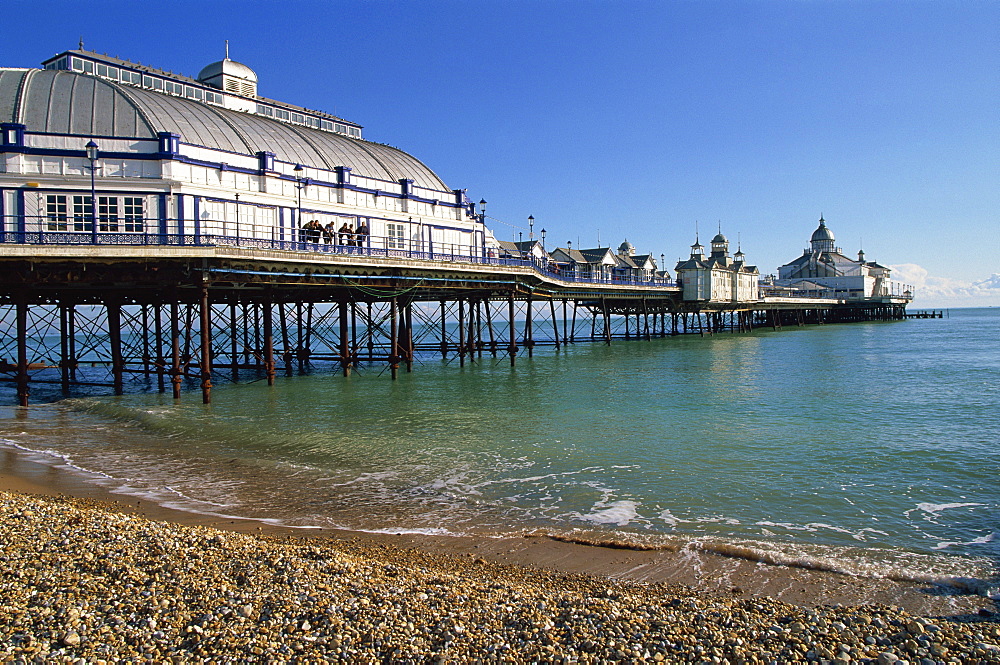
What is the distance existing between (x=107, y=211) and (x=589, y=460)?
2122 cm

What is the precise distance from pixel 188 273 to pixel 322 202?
38.6ft

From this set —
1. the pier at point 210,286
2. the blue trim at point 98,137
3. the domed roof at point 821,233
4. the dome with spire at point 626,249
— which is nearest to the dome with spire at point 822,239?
the domed roof at point 821,233

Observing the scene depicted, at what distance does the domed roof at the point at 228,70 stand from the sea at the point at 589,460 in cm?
2127

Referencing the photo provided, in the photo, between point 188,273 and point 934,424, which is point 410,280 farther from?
point 934,424

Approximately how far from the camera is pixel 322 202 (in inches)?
1358

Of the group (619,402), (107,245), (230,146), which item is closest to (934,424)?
(619,402)

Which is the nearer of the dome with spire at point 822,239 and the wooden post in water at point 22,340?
the wooden post in water at point 22,340

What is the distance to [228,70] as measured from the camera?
136 feet

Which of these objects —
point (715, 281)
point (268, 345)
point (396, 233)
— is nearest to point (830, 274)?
point (715, 281)

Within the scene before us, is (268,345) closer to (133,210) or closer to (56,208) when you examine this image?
(133,210)

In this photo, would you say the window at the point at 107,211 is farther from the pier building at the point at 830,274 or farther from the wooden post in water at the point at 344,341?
the pier building at the point at 830,274

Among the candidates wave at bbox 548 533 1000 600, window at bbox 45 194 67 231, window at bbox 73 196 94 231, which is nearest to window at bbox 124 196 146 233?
window at bbox 73 196 94 231

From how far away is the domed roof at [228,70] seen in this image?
1634 inches

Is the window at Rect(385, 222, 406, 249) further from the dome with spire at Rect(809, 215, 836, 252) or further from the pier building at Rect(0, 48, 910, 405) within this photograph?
the dome with spire at Rect(809, 215, 836, 252)
